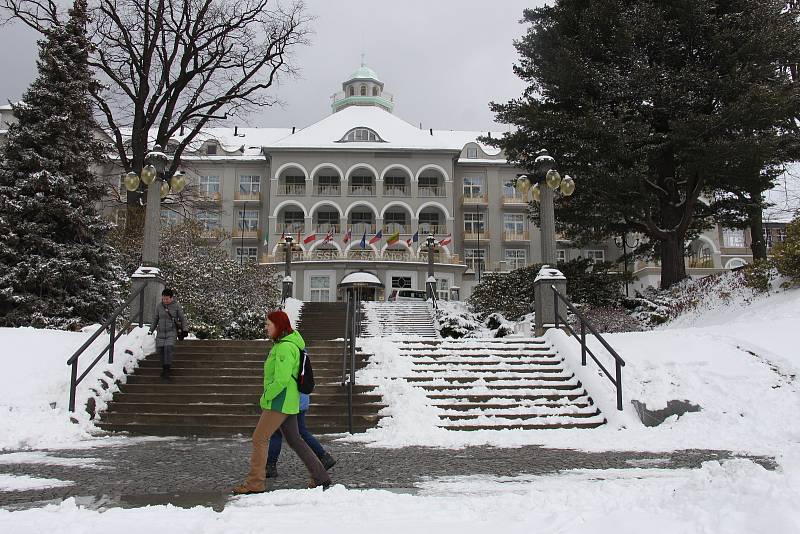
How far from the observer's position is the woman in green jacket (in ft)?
17.7

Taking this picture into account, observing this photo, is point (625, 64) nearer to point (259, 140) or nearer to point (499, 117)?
point (499, 117)

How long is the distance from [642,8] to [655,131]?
3.90 meters

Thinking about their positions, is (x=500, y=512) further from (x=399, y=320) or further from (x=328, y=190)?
(x=328, y=190)

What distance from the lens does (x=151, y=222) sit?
14.9 metres

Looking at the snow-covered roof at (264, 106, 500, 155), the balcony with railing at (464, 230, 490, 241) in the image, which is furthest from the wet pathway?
the balcony with railing at (464, 230, 490, 241)

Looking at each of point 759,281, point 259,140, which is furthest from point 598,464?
point 259,140

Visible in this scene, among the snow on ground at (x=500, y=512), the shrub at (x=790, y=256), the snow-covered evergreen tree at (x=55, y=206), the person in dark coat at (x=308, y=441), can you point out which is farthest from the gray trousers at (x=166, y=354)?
the shrub at (x=790, y=256)

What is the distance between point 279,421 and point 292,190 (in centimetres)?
4544

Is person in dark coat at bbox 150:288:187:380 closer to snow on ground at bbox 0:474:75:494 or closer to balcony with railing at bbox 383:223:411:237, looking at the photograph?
snow on ground at bbox 0:474:75:494

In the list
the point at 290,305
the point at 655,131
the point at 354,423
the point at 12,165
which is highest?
the point at 655,131

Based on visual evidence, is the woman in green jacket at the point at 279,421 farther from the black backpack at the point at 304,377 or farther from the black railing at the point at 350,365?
the black railing at the point at 350,365

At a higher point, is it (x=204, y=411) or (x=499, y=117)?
(x=499, y=117)

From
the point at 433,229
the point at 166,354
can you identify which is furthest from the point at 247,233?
the point at 166,354

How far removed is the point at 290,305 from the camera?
29.1 meters
